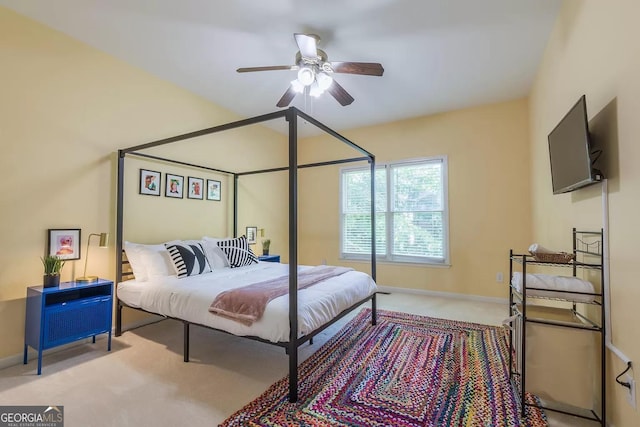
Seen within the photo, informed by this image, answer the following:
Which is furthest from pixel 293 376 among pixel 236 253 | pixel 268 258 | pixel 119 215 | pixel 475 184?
pixel 475 184

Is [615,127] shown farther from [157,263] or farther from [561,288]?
[157,263]

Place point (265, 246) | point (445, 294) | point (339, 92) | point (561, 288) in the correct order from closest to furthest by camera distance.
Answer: point (561, 288)
point (339, 92)
point (445, 294)
point (265, 246)

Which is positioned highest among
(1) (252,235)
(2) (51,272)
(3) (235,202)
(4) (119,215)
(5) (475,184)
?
(5) (475,184)

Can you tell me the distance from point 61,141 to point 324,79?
8.29 feet

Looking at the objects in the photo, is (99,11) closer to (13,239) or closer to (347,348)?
(13,239)

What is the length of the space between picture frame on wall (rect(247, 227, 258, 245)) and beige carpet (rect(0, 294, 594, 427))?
1927 mm

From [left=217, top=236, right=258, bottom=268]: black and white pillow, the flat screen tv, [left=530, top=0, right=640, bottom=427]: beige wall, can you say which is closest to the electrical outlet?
[left=530, top=0, right=640, bottom=427]: beige wall

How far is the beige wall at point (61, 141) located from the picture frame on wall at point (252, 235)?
1.41 meters

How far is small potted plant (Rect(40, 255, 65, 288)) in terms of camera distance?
8.04 feet

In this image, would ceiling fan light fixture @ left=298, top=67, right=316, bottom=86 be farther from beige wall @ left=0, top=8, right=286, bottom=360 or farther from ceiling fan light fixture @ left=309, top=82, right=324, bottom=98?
beige wall @ left=0, top=8, right=286, bottom=360

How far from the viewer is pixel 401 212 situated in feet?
16.1

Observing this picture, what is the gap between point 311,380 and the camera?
2.14 m

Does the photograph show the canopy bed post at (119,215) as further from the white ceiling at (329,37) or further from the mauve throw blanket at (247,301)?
the mauve throw blanket at (247,301)

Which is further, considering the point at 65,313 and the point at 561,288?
the point at 65,313
